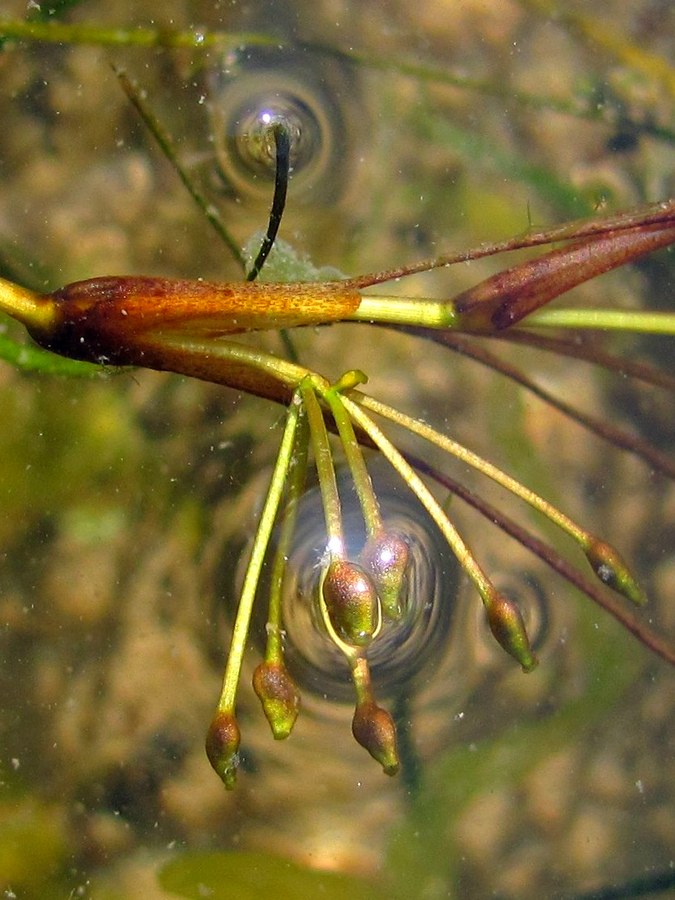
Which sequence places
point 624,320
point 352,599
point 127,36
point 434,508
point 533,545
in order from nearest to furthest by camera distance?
1. point 352,599
2. point 434,508
3. point 624,320
4. point 533,545
5. point 127,36

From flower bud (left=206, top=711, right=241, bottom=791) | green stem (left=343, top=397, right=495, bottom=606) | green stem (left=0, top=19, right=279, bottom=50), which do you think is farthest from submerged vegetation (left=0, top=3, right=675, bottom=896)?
flower bud (left=206, top=711, right=241, bottom=791)

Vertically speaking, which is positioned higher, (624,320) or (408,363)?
(408,363)

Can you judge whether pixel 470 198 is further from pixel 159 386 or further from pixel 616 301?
pixel 159 386

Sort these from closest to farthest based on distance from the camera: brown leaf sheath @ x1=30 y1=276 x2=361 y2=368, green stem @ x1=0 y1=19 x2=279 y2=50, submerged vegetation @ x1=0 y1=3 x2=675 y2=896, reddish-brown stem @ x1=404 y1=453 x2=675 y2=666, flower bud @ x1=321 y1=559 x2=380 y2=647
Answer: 1. flower bud @ x1=321 y1=559 x2=380 y2=647
2. brown leaf sheath @ x1=30 y1=276 x2=361 y2=368
3. reddish-brown stem @ x1=404 y1=453 x2=675 y2=666
4. submerged vegetation @ x1=0 y1=3 x2=675 y2=896
5. green stem @ x1=0 y1=19 x2=279 y2=50

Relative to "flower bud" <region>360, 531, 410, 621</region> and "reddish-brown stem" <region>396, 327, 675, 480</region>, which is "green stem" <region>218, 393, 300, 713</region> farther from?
"reddish-brown stem" <region>396, 327, 675, 480</region>

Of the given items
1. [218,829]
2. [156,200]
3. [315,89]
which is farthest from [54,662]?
[315,89]

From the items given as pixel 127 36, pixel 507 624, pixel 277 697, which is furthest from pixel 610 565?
pixel 127 36

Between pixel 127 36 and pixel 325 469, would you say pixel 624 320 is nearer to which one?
pixel 325 469
